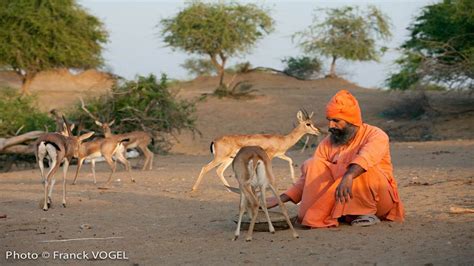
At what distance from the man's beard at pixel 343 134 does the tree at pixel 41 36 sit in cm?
2760

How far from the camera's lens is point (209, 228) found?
8.54 meters

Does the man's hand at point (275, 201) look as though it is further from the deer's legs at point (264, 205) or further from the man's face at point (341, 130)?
the man's face at point (341, 130)

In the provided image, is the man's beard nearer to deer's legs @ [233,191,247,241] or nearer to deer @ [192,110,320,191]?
deer's legs @ [233,191,247,241]

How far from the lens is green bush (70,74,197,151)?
66.8ft

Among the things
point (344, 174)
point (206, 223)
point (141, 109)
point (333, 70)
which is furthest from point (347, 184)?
point (333, 70)

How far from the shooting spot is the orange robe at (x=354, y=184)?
24.7ft

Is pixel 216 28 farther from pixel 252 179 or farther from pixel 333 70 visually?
pixel 252 179

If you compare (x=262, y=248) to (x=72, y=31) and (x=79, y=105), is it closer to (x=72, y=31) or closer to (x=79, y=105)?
(x=79, y=105)

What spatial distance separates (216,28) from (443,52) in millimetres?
15733

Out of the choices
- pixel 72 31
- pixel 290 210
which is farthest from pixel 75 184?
pixel 72 31

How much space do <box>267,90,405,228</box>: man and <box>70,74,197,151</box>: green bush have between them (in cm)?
1262

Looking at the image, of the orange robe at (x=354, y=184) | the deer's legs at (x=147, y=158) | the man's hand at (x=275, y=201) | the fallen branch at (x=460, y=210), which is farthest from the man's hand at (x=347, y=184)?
the deer's legs at (x=147, y=158)

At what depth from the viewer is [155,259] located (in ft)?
22.8

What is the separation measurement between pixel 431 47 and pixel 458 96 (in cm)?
414
